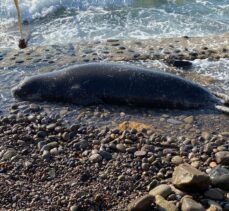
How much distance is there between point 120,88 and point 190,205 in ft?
9.31

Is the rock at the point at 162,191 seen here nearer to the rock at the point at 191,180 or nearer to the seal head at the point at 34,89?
the rock at the point at 191,180

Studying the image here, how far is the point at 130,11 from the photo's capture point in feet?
47.6

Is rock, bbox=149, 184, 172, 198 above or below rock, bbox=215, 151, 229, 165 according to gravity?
above

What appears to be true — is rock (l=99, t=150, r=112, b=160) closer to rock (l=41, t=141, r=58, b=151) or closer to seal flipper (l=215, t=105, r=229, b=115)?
rock (l=41, t=141, r=58, b=151)

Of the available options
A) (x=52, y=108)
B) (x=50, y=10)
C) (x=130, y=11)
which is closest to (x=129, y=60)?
(x=52, y=108)

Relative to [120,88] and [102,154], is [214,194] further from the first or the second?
[120,88]

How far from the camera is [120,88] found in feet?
22.2

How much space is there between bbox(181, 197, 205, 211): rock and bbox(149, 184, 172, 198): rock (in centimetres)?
20

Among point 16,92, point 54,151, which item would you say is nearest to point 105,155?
point 54,151

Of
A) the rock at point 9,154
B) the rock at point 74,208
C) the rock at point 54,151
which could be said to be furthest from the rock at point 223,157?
the rock at point 9,154

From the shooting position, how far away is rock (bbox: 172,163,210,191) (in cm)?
444

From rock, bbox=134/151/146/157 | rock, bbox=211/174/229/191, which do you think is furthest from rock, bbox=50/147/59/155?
rock, bbox=211/174/229/191

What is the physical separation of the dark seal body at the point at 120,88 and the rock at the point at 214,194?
7.36ft

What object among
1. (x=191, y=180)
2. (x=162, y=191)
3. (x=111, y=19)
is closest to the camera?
(x=191, y=180)
